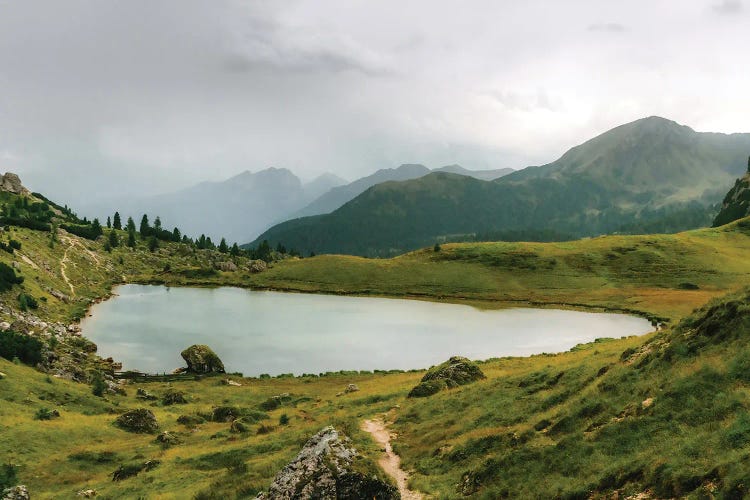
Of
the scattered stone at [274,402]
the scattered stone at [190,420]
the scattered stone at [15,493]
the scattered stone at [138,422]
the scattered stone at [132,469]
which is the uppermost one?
the scattered stone at [15,493]

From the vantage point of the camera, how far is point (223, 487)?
82.5 feet

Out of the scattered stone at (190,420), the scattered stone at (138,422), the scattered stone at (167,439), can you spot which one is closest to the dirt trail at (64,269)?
the scattered stone at (138,422)

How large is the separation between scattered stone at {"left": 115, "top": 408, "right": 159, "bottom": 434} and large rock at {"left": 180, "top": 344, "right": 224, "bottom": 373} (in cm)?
2845

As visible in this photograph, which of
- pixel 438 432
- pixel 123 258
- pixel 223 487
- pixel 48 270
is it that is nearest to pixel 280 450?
pixel 223 487

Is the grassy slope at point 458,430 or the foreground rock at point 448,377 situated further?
the foreground rock at point 448,377

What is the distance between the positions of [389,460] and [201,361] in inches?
2295

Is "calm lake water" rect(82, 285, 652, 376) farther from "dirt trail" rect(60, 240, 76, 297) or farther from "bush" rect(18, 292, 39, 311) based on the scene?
"bush" rect(18, 292, 39, 311)

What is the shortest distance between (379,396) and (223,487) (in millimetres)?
→ 28289

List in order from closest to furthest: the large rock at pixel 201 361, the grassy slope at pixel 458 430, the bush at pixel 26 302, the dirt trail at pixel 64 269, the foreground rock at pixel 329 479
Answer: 1. the foreground rock at pixel 329 479
2. the grassy slope at pixel 458 430
3. the large rock at pixel 201 361
4. the bush at pixel 26 302
5. the dirt trail at pixel 64 269

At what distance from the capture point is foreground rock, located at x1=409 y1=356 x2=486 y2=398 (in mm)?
47281

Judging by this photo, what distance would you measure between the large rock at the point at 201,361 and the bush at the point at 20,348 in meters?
22.0

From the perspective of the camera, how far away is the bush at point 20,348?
57.8 m

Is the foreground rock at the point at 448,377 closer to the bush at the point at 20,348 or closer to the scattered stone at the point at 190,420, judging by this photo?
the scattered stone at the point at 190,420

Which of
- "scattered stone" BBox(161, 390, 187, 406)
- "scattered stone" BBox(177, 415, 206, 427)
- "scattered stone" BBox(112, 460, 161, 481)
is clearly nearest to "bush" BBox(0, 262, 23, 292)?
"scattered stone" BBox(161, 390, 187, 406)
